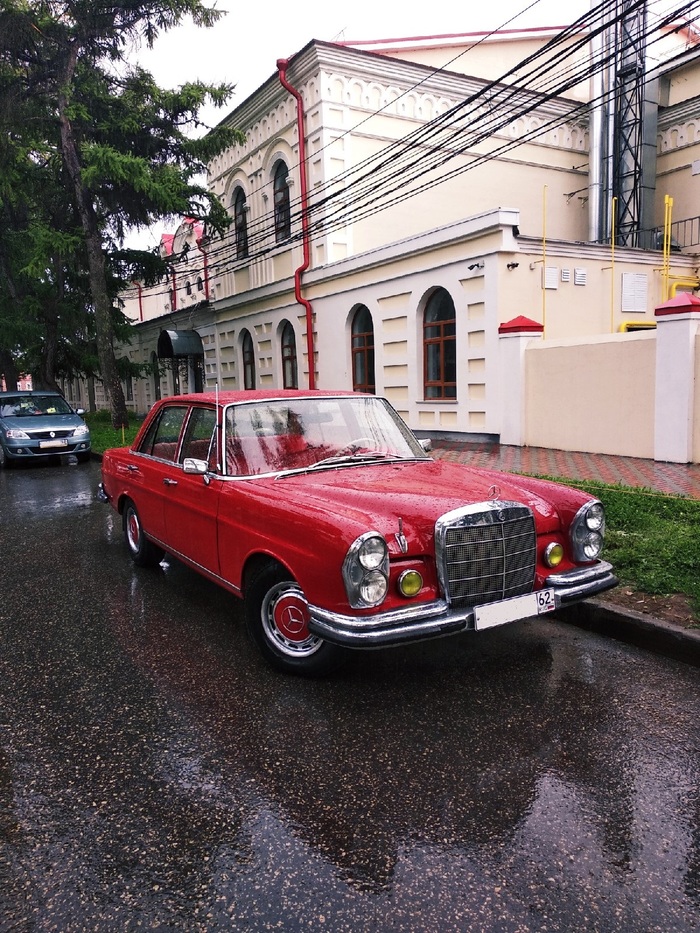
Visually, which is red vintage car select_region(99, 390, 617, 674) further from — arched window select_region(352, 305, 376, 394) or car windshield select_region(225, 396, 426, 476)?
arched window select_region(352, 305, 376, 394)

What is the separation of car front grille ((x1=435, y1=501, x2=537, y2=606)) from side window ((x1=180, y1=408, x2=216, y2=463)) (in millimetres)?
1900

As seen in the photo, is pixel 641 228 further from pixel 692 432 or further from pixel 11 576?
pixel 11 576

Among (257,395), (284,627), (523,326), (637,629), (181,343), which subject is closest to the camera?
(284,627)

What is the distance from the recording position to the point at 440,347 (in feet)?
49.3

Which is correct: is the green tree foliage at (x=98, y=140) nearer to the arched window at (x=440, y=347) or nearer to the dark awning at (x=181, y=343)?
the dark awning at (x=181, y=343)

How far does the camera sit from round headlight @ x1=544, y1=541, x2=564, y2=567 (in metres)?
3.97

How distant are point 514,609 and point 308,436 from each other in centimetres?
183

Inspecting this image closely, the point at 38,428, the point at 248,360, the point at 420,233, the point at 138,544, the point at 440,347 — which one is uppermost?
the point at 420,233

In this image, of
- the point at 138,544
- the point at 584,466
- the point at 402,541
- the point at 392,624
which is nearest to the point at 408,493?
the point at 402,541

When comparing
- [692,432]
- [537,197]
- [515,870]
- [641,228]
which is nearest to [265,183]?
[537,197]

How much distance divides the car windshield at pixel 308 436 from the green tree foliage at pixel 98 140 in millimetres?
15002

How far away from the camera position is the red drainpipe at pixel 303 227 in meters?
18.6

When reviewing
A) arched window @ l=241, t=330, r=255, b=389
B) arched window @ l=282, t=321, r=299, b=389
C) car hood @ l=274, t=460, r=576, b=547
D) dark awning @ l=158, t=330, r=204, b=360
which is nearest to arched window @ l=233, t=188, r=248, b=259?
arched window @ l=241, t=330, r=255, b=389

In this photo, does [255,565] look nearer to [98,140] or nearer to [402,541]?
[402,541]
